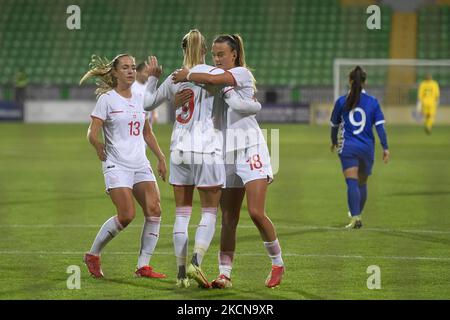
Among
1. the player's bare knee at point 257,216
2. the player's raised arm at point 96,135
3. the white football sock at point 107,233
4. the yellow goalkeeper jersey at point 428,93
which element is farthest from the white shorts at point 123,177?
the yellow goalkeeper jersey at point 428,93

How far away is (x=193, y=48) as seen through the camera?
26.7 ft

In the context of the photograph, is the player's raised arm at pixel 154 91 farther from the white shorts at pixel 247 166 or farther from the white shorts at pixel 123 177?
the white shorts at pixel 123 177

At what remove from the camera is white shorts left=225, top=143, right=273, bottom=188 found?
27.4 ft

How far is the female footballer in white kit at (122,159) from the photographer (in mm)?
9023

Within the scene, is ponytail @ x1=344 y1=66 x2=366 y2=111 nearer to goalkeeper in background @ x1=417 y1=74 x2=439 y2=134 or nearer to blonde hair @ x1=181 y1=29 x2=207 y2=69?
blonde hair @ x1=181 y1=29 x2=207 y2=69

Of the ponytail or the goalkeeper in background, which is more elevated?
the ponytail

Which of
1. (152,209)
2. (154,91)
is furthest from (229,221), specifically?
(154,91)

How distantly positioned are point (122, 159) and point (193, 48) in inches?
Result: 56.2

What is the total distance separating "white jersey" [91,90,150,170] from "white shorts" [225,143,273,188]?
1.07 m

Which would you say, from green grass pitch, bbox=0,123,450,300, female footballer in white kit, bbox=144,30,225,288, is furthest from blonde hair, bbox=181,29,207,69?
green grass pitch, bbox=0,123,450,300

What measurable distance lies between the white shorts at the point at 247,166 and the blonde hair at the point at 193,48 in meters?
0.81

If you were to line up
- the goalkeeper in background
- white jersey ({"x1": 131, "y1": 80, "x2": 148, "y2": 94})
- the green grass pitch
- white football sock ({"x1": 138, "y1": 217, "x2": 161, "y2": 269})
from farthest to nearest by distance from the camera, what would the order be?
1. the goalkeeper in background
2. white jersey ({"x1": 131, "y1": 80, "x2": 148, "y2": 94})
3. white football sock ({"x1": 138, "y1": 217, "x2": 161, "y2": 269})
4. the green grass pitch
